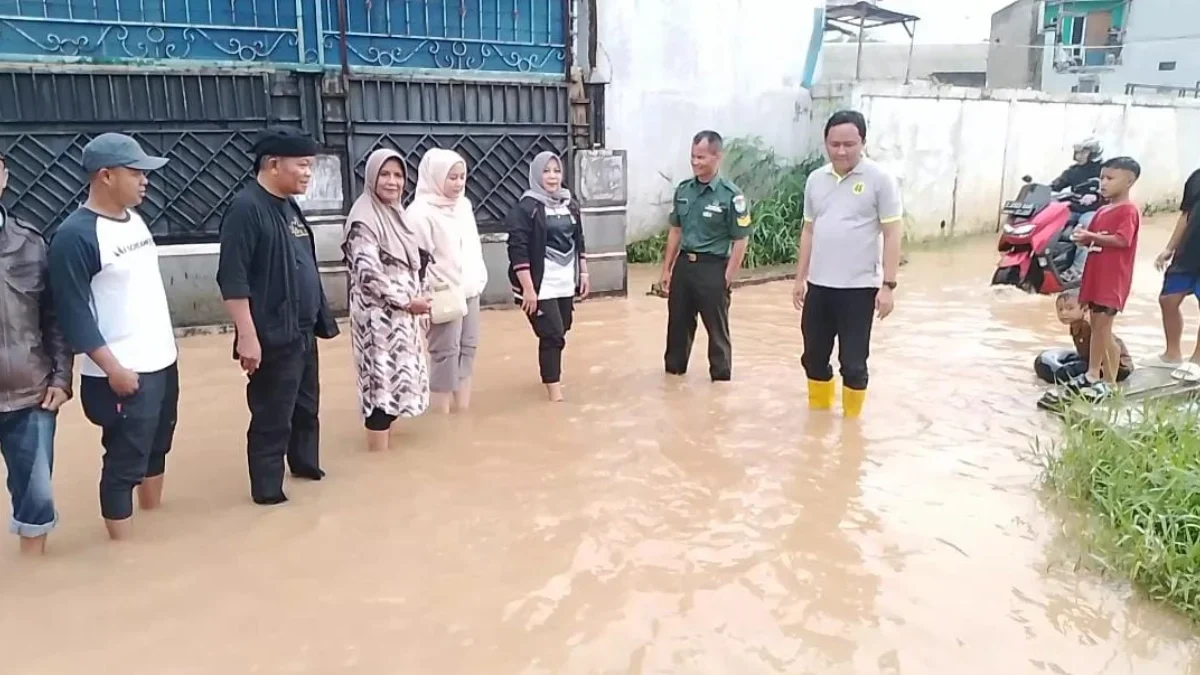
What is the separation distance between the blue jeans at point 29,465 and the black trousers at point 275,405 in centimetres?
78

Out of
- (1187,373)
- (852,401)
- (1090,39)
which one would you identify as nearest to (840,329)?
(852,401)

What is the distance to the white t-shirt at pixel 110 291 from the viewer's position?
3127 mm

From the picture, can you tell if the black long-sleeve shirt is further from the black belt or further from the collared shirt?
the collared shirt

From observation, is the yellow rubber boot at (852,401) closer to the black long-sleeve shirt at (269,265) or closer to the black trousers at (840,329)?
the black trousers at (840,329)

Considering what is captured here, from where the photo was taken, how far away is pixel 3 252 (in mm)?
3113

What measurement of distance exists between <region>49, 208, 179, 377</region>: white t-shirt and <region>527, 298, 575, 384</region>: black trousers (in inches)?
90.8

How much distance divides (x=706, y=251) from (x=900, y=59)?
23.2 m

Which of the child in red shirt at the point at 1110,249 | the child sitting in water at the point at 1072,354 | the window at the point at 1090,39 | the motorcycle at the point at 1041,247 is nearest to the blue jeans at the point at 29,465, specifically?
the child in red shirt at the point at 1110,249

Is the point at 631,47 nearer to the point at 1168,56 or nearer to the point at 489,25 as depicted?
the point at 489,25

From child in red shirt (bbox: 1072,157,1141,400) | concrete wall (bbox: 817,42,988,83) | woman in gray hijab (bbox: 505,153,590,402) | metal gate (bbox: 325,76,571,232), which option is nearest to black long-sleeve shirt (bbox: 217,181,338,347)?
woman in gray hijab (bbox: 505,153,590,402)

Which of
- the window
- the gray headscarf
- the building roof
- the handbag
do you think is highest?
the window

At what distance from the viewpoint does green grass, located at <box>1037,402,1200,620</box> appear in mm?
3270

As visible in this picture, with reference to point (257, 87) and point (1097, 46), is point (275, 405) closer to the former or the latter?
point (257, 87)

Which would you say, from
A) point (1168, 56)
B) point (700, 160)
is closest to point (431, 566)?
point (700, 160)
